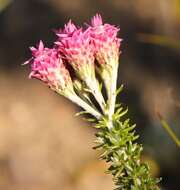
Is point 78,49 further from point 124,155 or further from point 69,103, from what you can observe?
point 69,103

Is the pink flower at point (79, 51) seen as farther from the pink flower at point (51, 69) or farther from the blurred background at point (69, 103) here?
the blurred background at point (69, 103)

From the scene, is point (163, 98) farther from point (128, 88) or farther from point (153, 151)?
point (153, 151)

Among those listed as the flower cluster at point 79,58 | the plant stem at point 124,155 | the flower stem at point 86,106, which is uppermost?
the flower cluster at point 79,58

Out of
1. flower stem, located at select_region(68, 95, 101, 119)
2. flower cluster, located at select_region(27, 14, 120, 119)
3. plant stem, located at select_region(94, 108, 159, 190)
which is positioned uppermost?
flower cluster, located at select_region(27, 14, 120, 119)

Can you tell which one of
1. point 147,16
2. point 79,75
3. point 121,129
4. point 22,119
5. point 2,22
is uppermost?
point 2,22

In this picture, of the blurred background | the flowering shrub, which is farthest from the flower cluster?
the blurred background

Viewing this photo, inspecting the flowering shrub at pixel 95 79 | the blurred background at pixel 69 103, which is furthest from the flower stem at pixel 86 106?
the blurred background at pixel 69 103

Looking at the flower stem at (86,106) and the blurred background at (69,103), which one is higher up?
the blurred background at (69,103)

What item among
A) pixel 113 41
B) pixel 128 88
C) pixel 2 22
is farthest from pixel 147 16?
pixel 113 41

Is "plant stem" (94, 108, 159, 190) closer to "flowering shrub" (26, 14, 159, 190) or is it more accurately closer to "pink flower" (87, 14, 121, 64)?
"flowering shrub" (26, 14, 159, 190)
